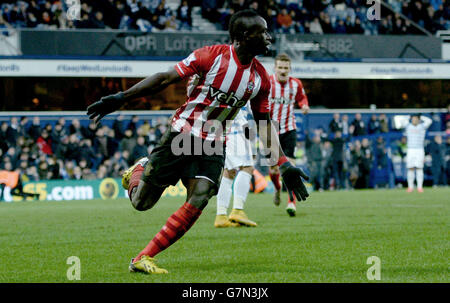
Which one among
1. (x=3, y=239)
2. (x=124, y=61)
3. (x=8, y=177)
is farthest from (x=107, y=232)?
(x=124, y=61)

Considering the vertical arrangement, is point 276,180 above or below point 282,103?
below

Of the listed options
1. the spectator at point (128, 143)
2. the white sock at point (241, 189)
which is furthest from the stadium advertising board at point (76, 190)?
the white sock at point (241, 189)

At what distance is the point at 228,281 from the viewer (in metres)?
5.58

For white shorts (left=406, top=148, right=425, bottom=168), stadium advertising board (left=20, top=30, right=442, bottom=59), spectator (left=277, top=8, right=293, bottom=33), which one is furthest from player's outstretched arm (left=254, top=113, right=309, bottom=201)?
spectator (left=277, top=8, right=293, bottom=33)

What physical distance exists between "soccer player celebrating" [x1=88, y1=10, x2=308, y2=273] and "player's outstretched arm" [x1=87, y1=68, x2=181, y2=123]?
0.36 ft

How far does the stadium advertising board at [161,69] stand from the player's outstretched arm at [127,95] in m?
20.1

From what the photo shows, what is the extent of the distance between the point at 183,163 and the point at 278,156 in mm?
852

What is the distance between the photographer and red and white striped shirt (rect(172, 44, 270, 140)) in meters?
6.09

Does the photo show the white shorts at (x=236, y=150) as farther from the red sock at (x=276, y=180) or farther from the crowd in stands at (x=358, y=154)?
the crowd in stands at (x=358, y=154)

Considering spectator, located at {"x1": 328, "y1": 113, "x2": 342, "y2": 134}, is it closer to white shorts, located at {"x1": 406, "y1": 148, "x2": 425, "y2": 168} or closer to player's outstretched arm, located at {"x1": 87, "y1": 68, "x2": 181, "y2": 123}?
white shorts, located at {"x1": 406, "y1": 148, "x2": 425, "y2": 168}

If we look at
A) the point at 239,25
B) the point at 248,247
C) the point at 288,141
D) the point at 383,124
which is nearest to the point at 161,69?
the point at 383,124

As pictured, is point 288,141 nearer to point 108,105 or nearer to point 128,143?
point 108,105

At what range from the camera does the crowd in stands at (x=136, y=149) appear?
21344mm

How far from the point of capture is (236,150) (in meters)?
10.9
